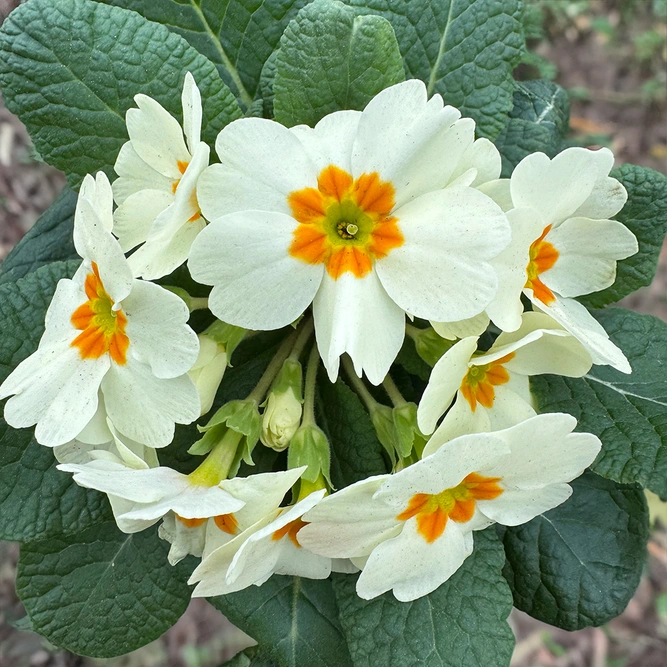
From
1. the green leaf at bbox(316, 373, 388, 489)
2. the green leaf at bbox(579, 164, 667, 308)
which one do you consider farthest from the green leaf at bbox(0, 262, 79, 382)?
the green leaf at bbox(579, 164, 667, 308)

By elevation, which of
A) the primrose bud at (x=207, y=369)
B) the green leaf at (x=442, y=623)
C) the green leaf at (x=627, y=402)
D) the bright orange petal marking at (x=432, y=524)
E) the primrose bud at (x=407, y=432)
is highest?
the primrose bud at (x=207, y=369)

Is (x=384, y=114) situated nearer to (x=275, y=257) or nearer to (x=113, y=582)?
(x=275, y=257)

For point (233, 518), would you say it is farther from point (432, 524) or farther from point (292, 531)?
point (432, 524)

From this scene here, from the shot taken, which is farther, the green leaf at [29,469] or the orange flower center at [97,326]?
the green leaf at [29,469]

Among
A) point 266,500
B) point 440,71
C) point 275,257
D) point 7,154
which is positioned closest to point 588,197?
point 440,71

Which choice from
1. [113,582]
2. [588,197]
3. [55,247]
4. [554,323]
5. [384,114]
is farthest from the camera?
[55,247]

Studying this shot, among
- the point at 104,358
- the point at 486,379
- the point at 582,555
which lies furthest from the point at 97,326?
the point at 582,555

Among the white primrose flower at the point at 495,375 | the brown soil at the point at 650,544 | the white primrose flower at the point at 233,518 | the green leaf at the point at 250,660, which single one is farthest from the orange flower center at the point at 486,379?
the brown soil at the point at 650,544

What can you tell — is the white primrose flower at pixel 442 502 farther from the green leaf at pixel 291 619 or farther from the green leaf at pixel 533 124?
the green leaf at pixel 533 124
